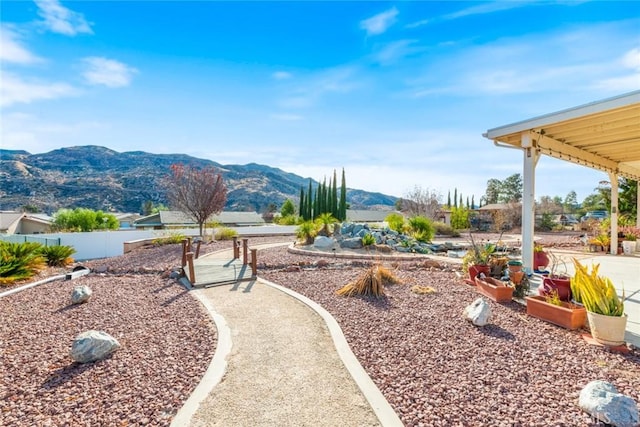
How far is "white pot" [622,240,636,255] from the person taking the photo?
418 inches

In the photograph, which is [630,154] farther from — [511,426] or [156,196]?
[156,196]

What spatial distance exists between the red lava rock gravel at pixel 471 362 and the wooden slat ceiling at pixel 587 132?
11.8 feet

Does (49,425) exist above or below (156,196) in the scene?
below

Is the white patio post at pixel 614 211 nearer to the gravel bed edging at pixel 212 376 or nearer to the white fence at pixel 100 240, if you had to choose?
the gravel bed edging at pixel 212 376

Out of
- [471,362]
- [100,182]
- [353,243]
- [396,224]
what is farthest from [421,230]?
[100,182]

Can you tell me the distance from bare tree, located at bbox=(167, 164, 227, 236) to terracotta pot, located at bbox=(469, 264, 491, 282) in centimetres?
1210

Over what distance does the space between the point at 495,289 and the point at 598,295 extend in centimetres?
148

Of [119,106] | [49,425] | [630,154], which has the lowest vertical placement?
[49,425]

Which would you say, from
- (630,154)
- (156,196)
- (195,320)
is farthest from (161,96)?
(156,196)

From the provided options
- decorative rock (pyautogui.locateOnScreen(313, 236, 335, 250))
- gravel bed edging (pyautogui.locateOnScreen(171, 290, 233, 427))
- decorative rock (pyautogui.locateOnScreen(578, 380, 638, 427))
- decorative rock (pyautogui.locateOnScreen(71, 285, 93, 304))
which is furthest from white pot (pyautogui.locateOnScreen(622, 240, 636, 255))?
decorative rock (pyautogui.locateOnScreen(71, 285, 93, 304))

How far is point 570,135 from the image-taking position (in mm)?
6977

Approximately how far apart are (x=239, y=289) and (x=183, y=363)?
3.10 m

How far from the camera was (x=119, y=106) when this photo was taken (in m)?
10.6

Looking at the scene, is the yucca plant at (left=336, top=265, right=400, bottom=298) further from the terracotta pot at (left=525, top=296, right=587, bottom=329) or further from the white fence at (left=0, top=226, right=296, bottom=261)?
the white fence at (left=0, top=226, right=296, bottom=261)
